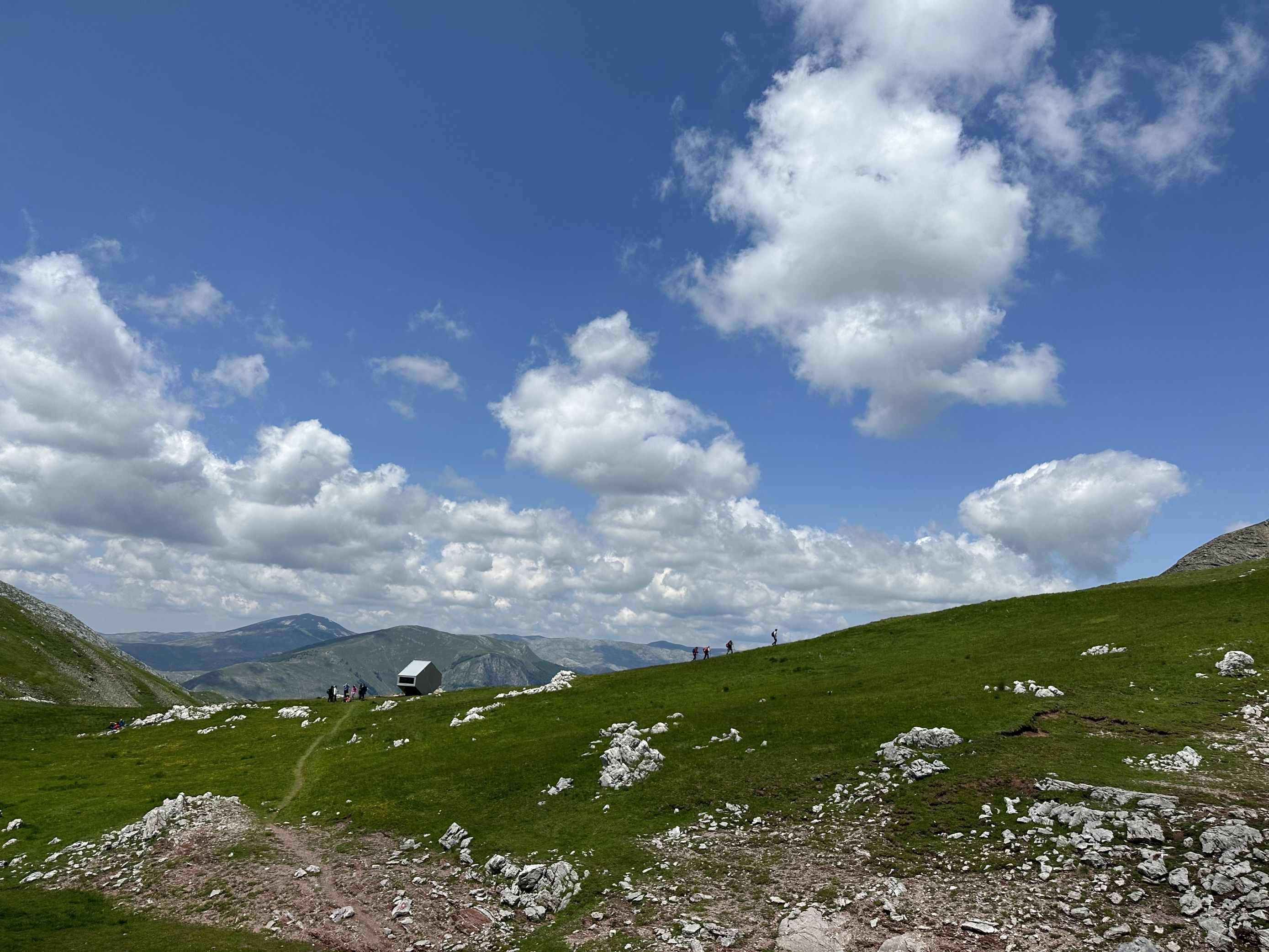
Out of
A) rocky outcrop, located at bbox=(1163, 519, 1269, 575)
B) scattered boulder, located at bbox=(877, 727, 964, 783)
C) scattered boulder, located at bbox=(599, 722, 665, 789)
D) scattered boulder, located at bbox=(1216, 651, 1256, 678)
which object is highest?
rocky outcrop, located at bbox=(1163, 519, 1269, 575)

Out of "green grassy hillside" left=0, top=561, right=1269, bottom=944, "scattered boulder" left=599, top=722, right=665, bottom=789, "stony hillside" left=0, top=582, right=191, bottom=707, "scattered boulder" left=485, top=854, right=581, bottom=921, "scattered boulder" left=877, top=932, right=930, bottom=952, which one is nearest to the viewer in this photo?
"scattered boulder" left=877, top=932, right=930, bottom=952

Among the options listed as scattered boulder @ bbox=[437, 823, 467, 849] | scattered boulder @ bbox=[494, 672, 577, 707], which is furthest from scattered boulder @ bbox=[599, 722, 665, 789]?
scattered boulder @ bbox=[494, 672, 577, 707]

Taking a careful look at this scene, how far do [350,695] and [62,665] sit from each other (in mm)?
86377

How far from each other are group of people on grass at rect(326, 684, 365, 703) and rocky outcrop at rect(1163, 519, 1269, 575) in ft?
425

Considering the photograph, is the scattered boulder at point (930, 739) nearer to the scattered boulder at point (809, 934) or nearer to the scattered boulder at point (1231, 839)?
the scattered boulder at point (1231, 839)

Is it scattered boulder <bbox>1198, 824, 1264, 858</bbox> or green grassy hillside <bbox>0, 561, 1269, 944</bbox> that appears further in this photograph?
green grassy hillside <bbox>0, 561, 1269, 944</bbox>

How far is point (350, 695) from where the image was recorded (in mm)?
92938

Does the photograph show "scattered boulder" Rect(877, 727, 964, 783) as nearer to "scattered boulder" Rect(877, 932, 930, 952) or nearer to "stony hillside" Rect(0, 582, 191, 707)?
"scattered boulder" Rect(877, 932, 930, 952)

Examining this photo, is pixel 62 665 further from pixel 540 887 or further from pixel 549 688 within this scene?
pixel 540 887

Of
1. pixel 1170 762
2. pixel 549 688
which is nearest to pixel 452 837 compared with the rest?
pixel 1170 762

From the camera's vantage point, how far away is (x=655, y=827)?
3641 centimetres

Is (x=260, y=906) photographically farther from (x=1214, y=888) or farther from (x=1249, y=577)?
(x=1249, y=577)

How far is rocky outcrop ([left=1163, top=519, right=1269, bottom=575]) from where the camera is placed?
10825cm

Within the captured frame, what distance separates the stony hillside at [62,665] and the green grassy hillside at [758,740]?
5171 cm
